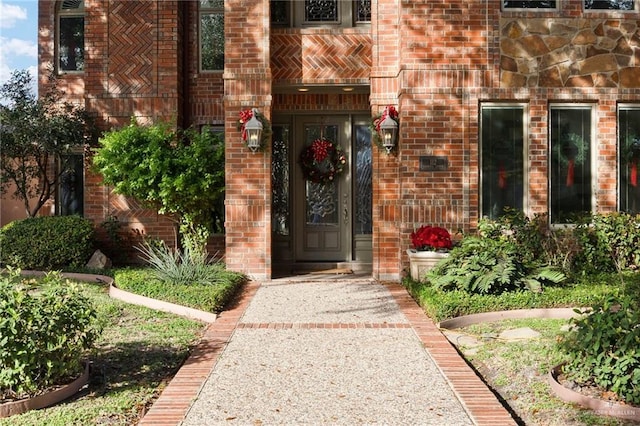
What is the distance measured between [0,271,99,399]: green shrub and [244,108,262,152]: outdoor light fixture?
565 cm

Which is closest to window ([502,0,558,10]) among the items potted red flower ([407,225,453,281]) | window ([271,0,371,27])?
window ([271,0,371,27])

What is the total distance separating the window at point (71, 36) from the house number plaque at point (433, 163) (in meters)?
7.89

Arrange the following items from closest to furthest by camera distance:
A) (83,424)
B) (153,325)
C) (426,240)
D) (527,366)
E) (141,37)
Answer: (83,424) → (527,366) → (153,325) → (426,240) → (141,37)

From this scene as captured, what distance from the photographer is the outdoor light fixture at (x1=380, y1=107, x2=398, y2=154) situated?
35.0 feet

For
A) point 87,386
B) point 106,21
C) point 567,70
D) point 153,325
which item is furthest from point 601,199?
point 106,21

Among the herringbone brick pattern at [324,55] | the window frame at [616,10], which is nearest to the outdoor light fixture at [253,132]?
the herringbone brick pattern at [324,55]

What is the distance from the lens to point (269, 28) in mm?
11070

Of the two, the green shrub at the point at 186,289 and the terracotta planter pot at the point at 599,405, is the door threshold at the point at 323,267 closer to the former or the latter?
the green shrub at the point at 186,289

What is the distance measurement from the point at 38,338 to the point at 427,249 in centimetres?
614

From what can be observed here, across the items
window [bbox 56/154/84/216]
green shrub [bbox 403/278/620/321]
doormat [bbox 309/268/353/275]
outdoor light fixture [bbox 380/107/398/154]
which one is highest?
outdoor light fixture [bbox 380/107/398/154]

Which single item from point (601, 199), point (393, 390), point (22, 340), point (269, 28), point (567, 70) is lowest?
point (393, 390)

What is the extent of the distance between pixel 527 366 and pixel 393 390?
4.29 feet

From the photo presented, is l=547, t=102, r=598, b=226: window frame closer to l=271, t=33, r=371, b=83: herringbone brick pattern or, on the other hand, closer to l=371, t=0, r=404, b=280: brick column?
l=371, t=0, r=404, b=280: brick column

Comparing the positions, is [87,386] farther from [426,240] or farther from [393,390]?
[426,240]
